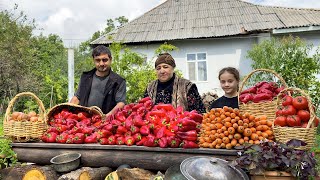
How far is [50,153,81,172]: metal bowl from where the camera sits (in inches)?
147

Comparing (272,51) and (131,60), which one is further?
(131,60)

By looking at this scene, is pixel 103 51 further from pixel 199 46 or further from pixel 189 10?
pixel 189 10

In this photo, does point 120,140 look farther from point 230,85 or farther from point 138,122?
point 230,85

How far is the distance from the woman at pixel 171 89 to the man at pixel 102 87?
1.55ft

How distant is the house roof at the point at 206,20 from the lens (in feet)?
51.6

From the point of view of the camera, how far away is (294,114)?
3.24 meters

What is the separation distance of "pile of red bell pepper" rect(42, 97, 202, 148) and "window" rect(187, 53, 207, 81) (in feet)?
40.9

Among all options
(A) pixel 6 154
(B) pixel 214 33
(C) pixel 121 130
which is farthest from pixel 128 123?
(B) pixel 214 33

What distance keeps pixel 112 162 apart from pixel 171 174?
2.62 feet

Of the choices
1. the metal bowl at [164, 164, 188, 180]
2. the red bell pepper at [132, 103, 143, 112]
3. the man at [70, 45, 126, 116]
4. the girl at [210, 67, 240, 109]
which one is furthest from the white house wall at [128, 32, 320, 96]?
the metal bowl at [164, 164, 188, 180]

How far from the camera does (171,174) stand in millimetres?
3215

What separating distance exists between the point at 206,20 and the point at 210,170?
15.0 metres

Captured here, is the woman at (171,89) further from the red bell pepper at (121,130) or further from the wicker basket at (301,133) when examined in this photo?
the wicker basket at (301,133)

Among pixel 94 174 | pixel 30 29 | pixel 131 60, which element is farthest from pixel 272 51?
pixel 30 29
